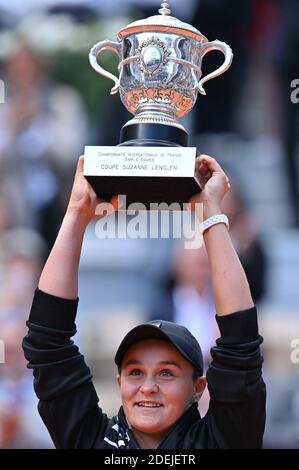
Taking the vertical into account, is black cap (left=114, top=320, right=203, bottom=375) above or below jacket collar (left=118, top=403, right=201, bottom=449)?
above

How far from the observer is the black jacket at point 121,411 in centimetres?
308

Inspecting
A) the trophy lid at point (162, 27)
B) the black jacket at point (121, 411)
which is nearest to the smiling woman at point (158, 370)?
the black jacket at point (121, 411)

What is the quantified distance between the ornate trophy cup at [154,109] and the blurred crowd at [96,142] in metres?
2.17

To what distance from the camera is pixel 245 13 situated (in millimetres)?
8156

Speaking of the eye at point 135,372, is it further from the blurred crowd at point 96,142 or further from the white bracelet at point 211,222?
the blurred crowd at point 96,142

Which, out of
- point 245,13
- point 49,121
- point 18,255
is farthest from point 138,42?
point 245,13

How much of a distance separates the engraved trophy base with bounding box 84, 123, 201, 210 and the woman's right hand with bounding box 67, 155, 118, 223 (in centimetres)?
2

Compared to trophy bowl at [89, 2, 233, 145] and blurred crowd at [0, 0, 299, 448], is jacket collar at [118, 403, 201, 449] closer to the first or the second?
trophy bowl at [89, 2, 233, 145]

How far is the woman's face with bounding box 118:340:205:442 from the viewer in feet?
10.2

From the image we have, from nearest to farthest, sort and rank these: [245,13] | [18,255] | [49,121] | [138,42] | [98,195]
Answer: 1. [98,195]
2. [138,42]
3. [18,255]
4. [49,121]
5. [245,13]

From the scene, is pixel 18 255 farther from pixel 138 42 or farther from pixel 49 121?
pixel 138 42

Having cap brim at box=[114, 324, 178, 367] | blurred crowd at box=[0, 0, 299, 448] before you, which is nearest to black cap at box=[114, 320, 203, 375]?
cap brim at box=[114, 324, 178, 367]

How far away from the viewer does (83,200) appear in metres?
3.28
